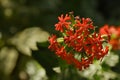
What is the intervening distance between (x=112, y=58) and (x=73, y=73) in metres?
0.32

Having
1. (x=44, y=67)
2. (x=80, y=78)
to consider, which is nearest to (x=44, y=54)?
(x=44, y=67)

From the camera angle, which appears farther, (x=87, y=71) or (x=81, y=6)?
(x=81, y=6)

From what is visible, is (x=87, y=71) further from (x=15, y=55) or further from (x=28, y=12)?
(x=28, y=12)

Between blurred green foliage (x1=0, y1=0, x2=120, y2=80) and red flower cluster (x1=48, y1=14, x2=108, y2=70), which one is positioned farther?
blurred green foliage (x1=0, y1=0, x2=120, y2=80)

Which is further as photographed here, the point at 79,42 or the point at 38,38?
the point at 38,38

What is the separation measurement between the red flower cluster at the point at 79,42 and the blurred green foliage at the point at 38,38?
26 cm

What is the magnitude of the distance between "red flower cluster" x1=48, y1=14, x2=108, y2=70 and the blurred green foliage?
260mm

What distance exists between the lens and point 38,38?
12.0 ft

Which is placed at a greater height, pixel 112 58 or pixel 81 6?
pixel 81 6

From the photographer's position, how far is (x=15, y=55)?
153 inches

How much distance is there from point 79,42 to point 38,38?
1294 mm

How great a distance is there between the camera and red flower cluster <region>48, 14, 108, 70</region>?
2.40 m

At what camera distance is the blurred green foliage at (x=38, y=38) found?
2840 millimetres

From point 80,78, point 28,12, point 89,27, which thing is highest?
point 28,12
